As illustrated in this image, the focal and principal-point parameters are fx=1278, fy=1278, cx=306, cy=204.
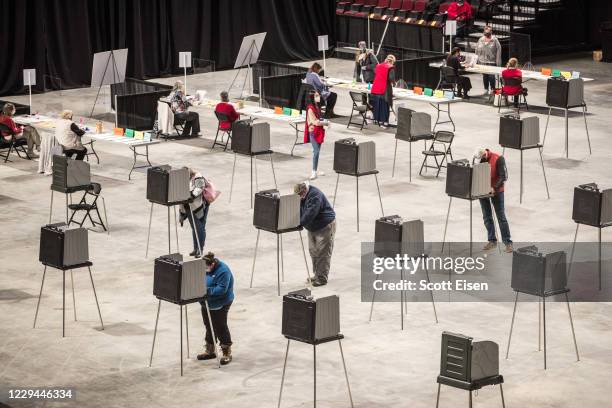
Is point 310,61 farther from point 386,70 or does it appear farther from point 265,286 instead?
point 265,286

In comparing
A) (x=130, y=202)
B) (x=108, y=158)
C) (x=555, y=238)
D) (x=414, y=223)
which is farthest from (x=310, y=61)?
(x=414, y=223)

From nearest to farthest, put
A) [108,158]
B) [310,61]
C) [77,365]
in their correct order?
[77,365], [108,158], [310,61]

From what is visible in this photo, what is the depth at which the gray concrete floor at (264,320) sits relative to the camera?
1227 cm

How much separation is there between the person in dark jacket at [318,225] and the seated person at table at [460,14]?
54.3ft

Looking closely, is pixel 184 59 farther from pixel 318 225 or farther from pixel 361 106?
pixel 318 225

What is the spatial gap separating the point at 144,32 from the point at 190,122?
7215mm

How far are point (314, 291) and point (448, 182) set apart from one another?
252cm

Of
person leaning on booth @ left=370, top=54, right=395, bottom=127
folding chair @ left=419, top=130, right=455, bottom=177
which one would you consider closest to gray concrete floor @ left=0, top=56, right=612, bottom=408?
folding chair @ left=419, top=130, right=455, bottom=177

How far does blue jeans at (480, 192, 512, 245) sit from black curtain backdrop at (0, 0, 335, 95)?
1444cm

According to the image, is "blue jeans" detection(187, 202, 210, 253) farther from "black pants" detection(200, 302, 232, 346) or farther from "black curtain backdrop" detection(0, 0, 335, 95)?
"black curtain backdrop" detection(0, 0, 335, 95)

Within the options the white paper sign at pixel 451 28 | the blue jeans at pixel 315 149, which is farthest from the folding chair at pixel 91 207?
the white paper sign at pixel 451 28

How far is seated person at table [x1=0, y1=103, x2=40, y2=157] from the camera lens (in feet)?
70.5

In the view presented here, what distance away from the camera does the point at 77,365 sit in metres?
13.0

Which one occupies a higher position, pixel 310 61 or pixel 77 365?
pixel 310 61
